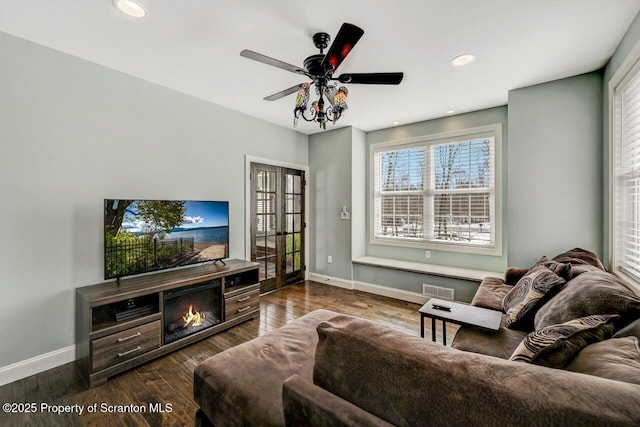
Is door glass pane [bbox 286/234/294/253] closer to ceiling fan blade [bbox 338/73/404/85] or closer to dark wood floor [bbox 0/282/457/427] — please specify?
dark wood floor [bbox 0/282/457/427]

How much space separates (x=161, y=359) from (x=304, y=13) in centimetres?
302

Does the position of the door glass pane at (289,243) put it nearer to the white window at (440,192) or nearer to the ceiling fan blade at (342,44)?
the white window at (440,192)

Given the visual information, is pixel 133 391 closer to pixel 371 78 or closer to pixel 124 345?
pixel 124 345

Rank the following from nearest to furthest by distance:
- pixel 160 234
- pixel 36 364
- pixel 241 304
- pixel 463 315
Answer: pixel 463 315, pixel 36 364, pixel 160 234, pixel 241 304

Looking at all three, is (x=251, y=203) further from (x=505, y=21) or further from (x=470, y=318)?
(x=505, y=21)

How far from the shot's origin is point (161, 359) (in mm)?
2404

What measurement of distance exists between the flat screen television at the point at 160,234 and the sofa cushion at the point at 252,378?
1570 mm

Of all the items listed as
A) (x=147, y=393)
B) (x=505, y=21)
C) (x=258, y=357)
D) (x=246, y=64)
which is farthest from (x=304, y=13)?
(x=147, y=393)

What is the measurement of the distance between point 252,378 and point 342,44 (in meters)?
1.96

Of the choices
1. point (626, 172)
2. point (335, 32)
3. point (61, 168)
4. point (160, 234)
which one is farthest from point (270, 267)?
point (626, 172)

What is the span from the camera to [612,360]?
0.85 metres

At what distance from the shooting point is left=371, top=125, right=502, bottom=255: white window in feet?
12.2

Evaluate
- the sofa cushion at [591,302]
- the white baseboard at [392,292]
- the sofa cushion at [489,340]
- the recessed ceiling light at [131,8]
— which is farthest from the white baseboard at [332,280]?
the recessed ceiling light at [131,8]

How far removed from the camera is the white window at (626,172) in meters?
2.02
